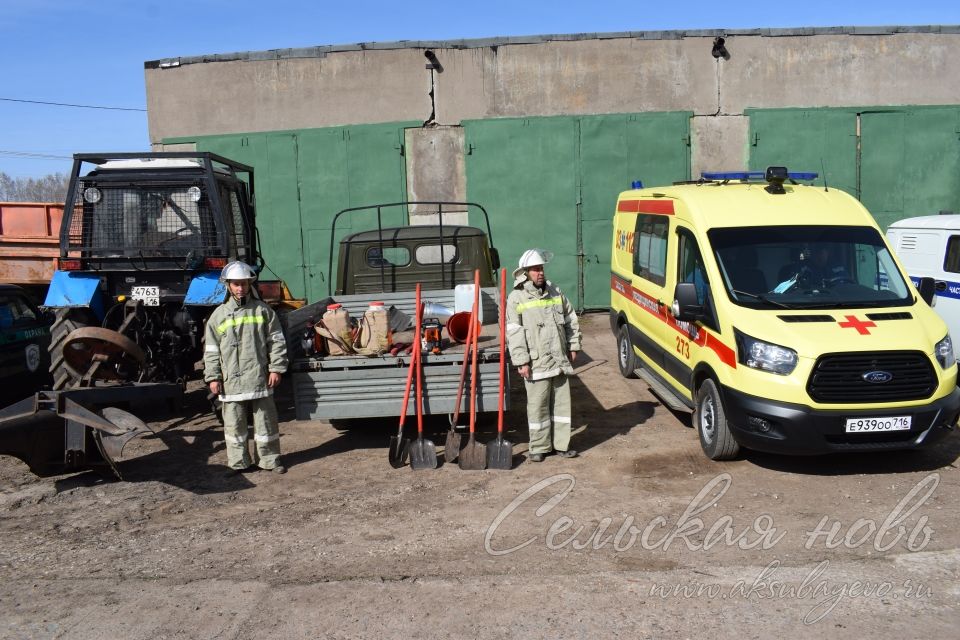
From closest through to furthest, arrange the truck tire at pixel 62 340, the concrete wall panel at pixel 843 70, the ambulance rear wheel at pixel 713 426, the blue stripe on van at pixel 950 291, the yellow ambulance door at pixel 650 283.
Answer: the ambulance rear wheel at pixel 713 426 < the truck tire at pixel 62 340 < the yellow ambulance door at pixel 650 283 < the blue stripe on van at pixel 950 291 < the concrete wall panel at pixel 843 70

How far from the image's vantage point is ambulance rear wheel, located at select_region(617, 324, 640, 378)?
9391 millimetres

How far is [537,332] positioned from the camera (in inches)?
266

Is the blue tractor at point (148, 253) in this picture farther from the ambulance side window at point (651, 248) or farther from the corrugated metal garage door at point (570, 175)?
the corrugated metal garage door at point (570, 175)

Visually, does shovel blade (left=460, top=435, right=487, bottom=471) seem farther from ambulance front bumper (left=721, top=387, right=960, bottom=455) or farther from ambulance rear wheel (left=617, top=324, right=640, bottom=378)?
ambulance rear wheel (left=617, top=324, right=640, bottom=378)

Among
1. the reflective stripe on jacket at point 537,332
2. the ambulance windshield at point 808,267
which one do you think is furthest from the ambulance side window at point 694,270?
the reflective stripe on jacket at point 537,332

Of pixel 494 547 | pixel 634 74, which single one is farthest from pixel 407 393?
pixel 634 74

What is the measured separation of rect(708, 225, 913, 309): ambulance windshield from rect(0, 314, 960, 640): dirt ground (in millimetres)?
1284

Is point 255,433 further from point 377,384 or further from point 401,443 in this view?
point 401,443

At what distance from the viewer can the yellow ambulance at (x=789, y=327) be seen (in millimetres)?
5840

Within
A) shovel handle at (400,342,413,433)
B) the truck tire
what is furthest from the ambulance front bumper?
the truck tire

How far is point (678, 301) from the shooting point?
670cm

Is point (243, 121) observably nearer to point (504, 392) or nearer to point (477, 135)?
point (477, 135)

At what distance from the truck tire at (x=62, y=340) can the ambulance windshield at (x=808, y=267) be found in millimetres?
5587

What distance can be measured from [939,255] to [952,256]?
186mm
